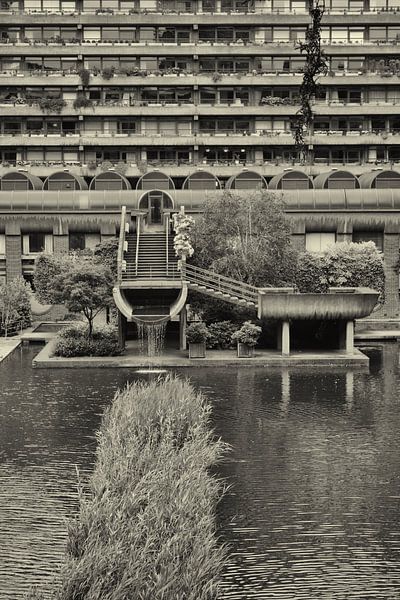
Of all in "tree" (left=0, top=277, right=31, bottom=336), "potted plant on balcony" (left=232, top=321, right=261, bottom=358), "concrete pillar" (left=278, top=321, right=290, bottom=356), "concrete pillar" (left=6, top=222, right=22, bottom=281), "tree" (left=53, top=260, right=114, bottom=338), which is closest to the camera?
"potted plant on balcony" (left=232, top=321, right=261, bottom=358)

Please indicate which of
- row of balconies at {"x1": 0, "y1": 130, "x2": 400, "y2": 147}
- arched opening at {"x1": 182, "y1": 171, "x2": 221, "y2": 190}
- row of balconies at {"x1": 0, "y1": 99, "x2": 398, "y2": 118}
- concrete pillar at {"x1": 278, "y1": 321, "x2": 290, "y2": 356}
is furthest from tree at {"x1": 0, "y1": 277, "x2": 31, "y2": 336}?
row of balconies at {"x1": 0, "y1": 99, "x2": 398, "y2": 118}

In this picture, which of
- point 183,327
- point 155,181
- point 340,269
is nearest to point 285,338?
point 183,327

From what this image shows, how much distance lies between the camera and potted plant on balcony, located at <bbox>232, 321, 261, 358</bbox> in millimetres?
57344

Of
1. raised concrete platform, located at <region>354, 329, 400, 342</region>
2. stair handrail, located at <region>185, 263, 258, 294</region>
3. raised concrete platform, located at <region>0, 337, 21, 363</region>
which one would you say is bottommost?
raised concrete platform, located at <region>354, 329, 400, 342</region>

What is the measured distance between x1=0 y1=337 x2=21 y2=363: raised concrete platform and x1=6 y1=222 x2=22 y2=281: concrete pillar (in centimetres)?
1337

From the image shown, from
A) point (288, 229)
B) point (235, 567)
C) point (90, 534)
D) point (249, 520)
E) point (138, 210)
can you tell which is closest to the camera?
point (90, 534)

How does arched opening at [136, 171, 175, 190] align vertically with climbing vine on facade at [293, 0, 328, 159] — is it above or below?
below

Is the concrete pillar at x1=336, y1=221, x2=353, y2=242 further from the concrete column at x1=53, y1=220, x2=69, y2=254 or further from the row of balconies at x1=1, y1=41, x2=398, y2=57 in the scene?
the row of balconies at x1=1, y1=41, x2=398, y2=57

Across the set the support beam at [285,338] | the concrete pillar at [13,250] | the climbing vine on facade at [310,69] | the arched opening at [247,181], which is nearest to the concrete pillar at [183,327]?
the support beam at [285,338]

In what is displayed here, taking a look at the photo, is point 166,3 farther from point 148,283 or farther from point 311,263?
point 148,283

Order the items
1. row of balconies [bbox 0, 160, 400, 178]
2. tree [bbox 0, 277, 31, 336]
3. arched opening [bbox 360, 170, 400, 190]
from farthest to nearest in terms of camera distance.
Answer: row of balconies [bbox 0, 160, 400, 178], arched opening [bbox 360, 170, 400, 190], tree [bbox 0, 277, 31, 336]

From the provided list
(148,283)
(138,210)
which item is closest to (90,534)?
(148,283)

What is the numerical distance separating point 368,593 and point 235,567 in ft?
10.7

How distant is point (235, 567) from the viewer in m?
24.8
